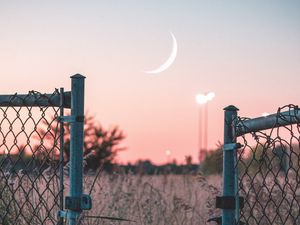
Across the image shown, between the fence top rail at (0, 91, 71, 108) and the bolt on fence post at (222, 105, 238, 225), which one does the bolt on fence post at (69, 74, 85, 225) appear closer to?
the fence top rail at (0, 91, 71, 108)

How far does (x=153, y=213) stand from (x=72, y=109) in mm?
5089

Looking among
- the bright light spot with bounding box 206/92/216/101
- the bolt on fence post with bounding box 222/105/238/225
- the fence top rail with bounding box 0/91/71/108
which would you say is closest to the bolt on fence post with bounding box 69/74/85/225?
the fence top rail with bounding box 0/91/71/108

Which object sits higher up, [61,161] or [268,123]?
[268,123]

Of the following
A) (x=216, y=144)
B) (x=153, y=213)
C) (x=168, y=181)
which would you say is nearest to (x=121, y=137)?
(x=168, y=181)

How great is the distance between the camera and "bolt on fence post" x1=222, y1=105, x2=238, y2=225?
3.69 m

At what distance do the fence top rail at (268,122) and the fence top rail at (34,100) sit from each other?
100 centimetres

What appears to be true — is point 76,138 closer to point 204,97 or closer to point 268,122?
point 268,122

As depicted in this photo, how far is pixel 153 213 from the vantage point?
8.66m

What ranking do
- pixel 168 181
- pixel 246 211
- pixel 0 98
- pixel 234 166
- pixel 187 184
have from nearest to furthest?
pixel 234 166 < pixel 0 98 < pixel 246 211 < pixel 187 184 < pixel 168 181

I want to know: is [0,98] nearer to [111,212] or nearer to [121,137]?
[111,212]

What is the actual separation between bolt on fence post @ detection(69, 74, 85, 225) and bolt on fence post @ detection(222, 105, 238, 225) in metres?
0.80

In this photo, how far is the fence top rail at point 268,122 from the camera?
3.70 meters

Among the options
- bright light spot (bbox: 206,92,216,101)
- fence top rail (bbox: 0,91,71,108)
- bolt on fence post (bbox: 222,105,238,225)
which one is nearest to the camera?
bolt on fence post (bbox: 222,105,238,225)

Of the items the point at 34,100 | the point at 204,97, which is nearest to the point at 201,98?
the point at 204,97
